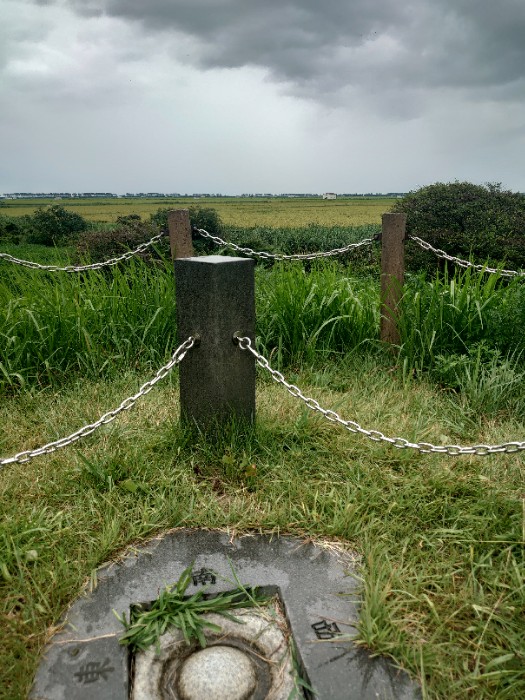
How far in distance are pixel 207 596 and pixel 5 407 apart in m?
2.09

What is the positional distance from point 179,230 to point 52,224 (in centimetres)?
2065

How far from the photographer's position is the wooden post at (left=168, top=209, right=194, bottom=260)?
4.38 metres

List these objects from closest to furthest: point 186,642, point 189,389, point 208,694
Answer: point 208,694
point 186,642
point 189,389

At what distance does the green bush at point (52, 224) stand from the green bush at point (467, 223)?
15.9 m

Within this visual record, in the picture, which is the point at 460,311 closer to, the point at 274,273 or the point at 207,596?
the point at 274,273

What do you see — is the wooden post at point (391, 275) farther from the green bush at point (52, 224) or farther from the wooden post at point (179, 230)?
the green bush at point (52, 224)

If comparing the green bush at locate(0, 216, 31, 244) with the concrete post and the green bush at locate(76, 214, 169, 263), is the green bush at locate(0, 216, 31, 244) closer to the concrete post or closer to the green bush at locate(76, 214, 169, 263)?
the green bush at locate(76, 214, 169, 263)

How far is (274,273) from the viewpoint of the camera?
16.1ft

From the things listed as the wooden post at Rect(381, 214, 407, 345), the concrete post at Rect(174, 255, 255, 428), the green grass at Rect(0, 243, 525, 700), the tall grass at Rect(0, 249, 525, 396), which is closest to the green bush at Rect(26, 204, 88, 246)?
the tall grass at Rect(0, 249, 525, 396)

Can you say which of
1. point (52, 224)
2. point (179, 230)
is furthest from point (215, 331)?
point (52, 224)

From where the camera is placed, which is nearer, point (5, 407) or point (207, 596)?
point (207, 596)

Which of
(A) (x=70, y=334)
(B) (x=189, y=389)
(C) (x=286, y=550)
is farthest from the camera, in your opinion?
(A) (x=70, y=334)

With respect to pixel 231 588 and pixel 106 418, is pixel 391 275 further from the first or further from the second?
pixel 231 588

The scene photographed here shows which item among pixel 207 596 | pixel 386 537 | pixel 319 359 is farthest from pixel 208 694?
pixel 319 359
